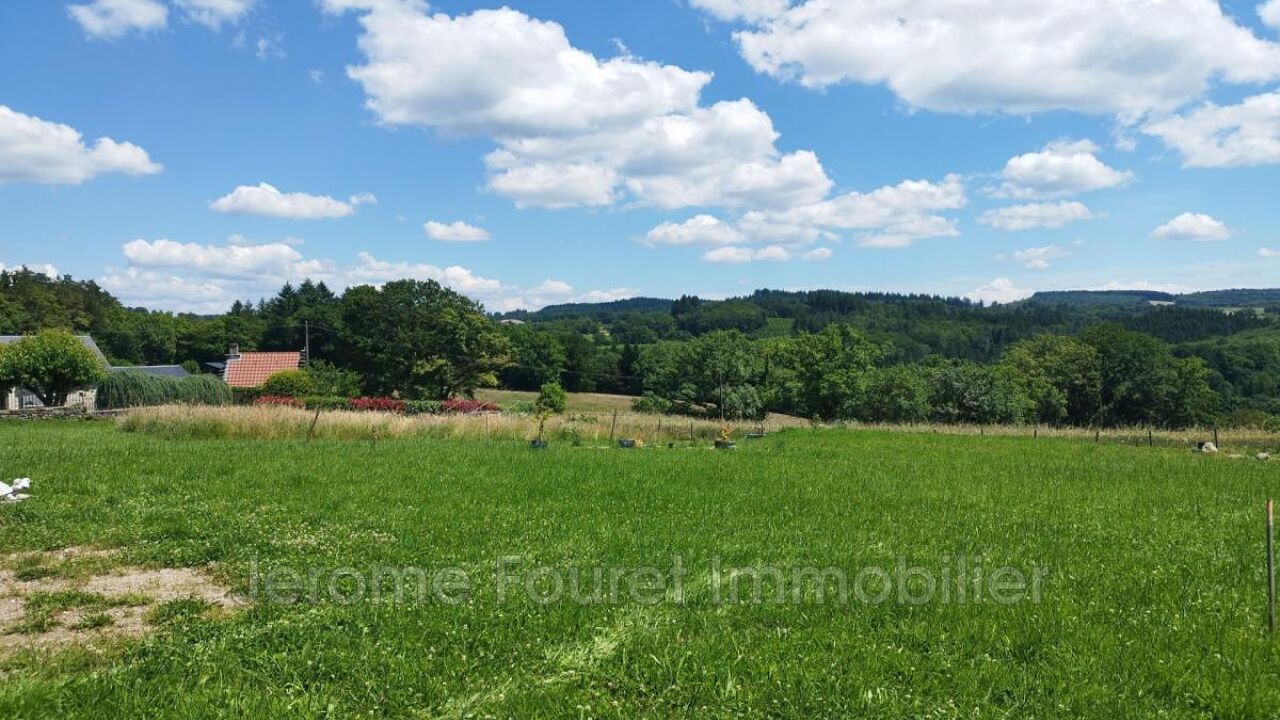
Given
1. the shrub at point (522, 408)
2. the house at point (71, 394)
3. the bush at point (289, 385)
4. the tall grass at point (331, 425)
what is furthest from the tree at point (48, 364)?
the shrub at point (522, 408)

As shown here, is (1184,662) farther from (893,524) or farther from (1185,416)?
(1185,416)

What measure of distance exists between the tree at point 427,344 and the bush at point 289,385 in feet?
28.7

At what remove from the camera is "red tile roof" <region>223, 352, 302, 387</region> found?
64.6 meters

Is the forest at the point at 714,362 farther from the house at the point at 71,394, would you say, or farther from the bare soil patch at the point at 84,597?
the bare soil patch at the point at 84,597

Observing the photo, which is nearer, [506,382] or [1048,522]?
[1048,522]

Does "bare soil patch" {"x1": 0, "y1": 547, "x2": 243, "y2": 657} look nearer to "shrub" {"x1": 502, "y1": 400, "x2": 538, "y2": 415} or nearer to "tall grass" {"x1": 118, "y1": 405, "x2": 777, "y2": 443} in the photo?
"tall grass" {"x1": 118, "y1": 405, "x2": 777, "y2": 443}

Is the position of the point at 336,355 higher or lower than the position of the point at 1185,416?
higher

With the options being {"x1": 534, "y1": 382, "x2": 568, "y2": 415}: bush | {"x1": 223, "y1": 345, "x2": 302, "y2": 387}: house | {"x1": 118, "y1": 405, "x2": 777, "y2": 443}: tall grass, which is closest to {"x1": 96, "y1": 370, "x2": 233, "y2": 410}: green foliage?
{"x1": 118, "y1": 405, "x2": 777, "y2": 443}: tall grass

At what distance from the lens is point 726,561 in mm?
7891

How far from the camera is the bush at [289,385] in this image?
5172 cm

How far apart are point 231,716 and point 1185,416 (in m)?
87.5

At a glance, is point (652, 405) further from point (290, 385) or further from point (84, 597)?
point (84, 597)

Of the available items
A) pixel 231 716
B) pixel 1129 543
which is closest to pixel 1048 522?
pixel 1129 543

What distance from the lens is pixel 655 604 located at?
21.1 ft
